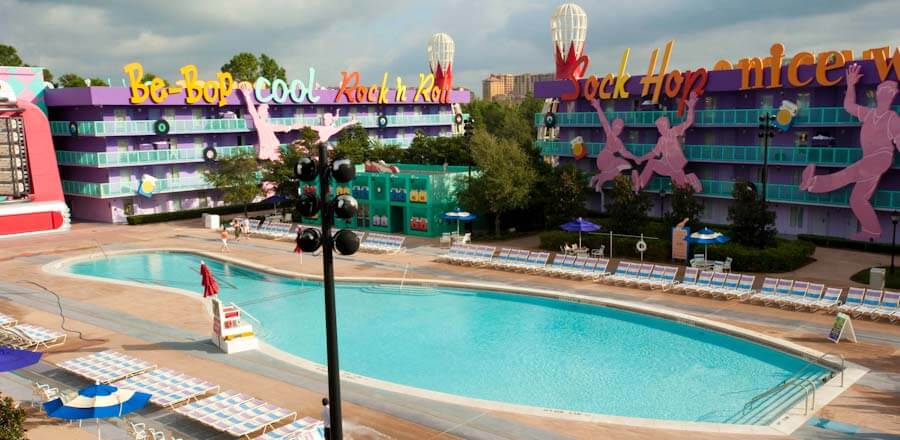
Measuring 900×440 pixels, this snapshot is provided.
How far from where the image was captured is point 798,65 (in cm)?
3841

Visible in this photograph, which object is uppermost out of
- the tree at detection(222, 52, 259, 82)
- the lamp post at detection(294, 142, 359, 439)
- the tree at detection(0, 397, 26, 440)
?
the tree at detection(222, 52, 259, 82)

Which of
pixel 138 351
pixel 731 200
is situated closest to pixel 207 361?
pixel 138 351

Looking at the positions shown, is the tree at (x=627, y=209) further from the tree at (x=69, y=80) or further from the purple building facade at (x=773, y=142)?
the tree at (x=69, y=80)

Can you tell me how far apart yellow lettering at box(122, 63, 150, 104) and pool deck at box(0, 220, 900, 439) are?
550 inches

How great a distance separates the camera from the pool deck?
1625cm

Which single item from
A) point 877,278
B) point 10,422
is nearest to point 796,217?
point 877,278

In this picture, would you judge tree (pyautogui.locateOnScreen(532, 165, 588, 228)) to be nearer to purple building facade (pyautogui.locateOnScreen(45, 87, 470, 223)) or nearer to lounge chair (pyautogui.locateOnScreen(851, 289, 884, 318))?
lounge chair (pyautogui.locateOnScreen(851, 289, 884, 318))

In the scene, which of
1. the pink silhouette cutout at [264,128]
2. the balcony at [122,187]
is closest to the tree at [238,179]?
the balcony at [122,187]

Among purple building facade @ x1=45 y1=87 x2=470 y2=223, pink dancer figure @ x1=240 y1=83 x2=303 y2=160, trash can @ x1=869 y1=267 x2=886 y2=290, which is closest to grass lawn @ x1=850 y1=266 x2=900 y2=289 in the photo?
trash can @ x1=869 y1=267 x2=886 y2=290

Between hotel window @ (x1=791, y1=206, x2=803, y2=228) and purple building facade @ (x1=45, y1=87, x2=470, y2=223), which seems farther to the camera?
purple building facade @ (x1=45, y1=87, x2=470, y2=223)

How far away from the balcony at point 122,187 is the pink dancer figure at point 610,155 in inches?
1148

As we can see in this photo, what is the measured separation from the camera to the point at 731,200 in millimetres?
42812

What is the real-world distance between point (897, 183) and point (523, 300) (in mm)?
20975

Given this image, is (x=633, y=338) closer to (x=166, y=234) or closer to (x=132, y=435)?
(x=132, y=435)
